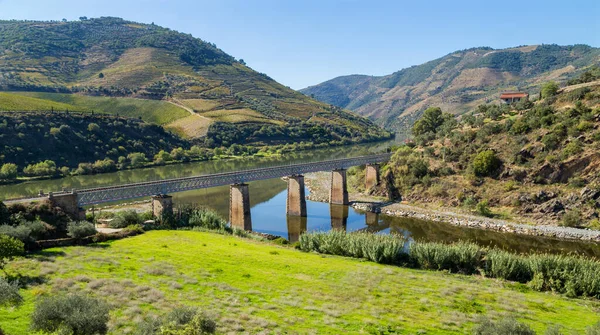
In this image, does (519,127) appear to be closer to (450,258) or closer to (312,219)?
(312,219)

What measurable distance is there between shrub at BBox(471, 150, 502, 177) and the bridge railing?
64.6 ft

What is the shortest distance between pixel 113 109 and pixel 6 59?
79426 mm

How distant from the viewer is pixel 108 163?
8900 centimetres

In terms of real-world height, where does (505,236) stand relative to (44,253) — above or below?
below

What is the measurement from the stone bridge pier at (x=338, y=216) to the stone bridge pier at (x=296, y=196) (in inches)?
181

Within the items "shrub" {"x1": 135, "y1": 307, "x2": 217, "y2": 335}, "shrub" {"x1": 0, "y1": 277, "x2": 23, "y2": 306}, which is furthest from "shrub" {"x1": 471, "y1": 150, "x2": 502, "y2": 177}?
"shrub" {"x1": 0, "y1": 277, "x2": 23, "y2": 306}

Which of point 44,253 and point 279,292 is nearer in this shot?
point 279,292

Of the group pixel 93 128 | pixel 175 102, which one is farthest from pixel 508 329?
pixel 175 102

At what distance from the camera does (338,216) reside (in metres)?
55.3

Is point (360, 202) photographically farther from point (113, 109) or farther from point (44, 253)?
point (113, 109)

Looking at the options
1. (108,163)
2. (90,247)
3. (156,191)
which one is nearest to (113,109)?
(108,163)

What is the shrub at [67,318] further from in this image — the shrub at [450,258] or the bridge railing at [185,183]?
the bridge railing at [185,183]

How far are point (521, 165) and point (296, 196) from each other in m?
30.9

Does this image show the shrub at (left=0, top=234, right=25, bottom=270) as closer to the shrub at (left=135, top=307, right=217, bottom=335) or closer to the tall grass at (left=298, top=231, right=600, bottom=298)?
the shrub at (left=135, top=307, right=217, bottom=335)
